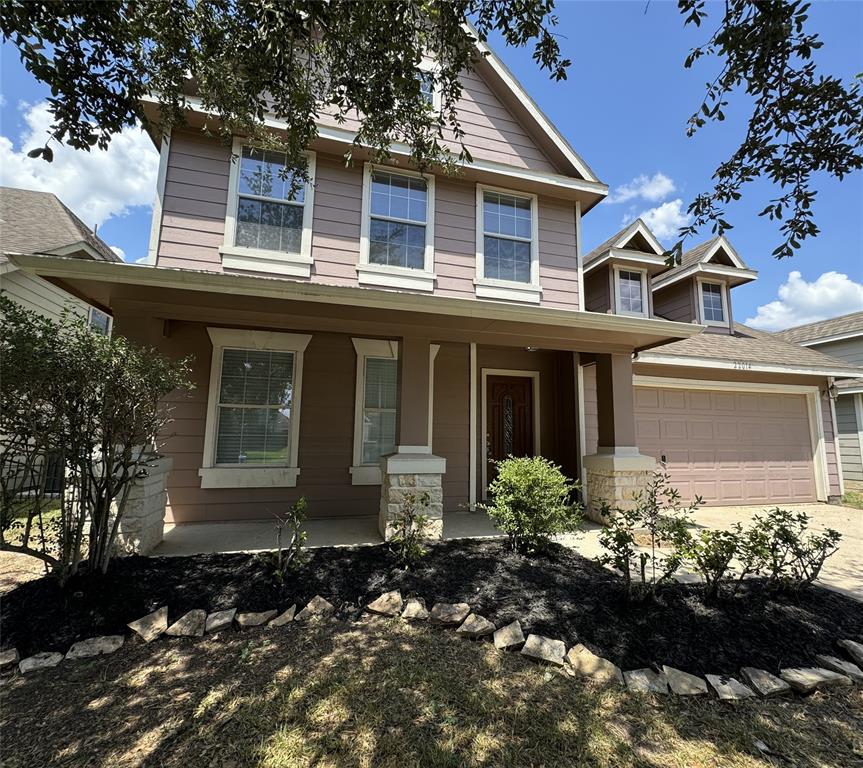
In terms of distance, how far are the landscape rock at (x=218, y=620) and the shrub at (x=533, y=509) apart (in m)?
2.39

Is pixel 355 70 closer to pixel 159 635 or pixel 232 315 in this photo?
pixel 232 315

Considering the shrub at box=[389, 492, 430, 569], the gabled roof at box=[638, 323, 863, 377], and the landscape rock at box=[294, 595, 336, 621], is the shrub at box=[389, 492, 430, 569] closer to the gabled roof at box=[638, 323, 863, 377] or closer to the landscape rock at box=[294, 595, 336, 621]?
the landscape rock at box=[294, 595, 336, 621]

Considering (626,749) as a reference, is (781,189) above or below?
above

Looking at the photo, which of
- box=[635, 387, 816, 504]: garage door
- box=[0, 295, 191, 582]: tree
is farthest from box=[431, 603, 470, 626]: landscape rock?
box=[635, 387, 816, 504]: garage door

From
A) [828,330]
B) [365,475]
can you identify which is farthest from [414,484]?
[828,330]

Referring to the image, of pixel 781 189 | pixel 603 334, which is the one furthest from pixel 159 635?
pixel 781 189

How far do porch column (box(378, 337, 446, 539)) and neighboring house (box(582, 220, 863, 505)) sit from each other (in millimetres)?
3216

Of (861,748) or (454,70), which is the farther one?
(454,70)

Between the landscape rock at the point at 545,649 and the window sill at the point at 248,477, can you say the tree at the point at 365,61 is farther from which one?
the window sill at the point at 248,477

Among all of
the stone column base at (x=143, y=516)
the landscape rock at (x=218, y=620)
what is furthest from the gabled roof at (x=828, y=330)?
the stone column base at (x=143, y=516)

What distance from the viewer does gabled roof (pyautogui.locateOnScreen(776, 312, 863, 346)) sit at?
1167 centimetres

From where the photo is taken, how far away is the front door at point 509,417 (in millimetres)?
7059

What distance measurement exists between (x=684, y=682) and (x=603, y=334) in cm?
379

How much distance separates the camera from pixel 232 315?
4.32 metres
